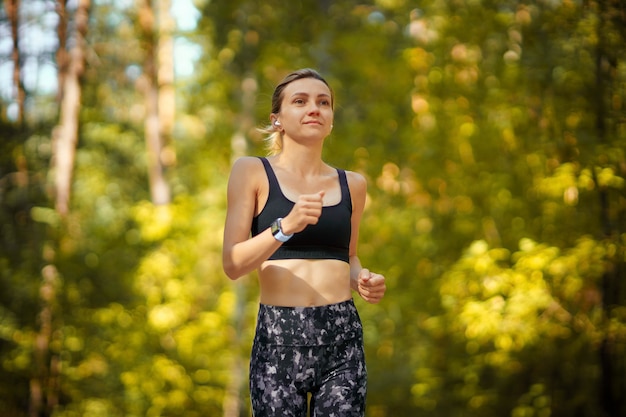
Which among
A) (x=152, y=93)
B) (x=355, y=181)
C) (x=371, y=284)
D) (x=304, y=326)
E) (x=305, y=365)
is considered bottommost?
(x=305, y=365)

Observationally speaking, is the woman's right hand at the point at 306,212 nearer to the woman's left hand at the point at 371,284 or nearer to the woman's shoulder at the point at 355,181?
the woman's left hand at the point at 371,284

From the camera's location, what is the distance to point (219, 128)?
10.5 m

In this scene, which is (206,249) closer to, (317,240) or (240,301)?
(240,301)

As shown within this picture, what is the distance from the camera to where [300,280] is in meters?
2.54

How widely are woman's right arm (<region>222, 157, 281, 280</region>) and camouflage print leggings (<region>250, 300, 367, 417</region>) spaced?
20 centimetres

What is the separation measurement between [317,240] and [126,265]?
954cm

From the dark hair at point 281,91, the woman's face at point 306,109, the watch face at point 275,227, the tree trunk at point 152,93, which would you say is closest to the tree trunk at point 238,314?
the tree trunk at point 152,93

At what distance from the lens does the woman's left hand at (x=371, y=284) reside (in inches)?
98.3

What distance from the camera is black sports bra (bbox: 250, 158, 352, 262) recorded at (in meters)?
2.56

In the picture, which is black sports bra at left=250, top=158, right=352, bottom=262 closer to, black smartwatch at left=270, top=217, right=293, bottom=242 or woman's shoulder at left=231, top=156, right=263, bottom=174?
woman's shoulder at left=231, top=156, right=263, bottom=174

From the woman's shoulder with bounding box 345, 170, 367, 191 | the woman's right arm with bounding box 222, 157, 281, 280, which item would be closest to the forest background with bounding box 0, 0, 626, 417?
the woman's shoulder with bounding box 345, 170, 367, 191

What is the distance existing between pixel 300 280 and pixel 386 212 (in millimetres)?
7817

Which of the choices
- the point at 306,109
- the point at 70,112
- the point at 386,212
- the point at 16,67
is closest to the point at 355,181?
the point at 306,109

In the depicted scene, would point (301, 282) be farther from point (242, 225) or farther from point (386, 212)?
point (386, 212)
